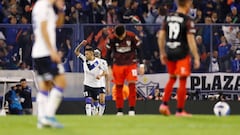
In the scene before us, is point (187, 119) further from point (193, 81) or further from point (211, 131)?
point (193, 81)

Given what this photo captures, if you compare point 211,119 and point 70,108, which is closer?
point 211,119

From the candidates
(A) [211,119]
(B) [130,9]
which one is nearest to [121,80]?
(A) [211,119]

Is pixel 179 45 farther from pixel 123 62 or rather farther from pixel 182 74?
pixel 123 62

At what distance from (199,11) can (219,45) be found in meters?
3.17

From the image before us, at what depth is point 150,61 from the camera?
28.0m

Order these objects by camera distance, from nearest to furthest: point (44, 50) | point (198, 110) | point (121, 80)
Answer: point (44, 50) < point (121, 80) < point (198, 110)

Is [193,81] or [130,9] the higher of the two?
[130,9]

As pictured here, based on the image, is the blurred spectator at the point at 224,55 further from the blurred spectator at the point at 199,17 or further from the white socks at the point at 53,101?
the white socks at the point at 53,101

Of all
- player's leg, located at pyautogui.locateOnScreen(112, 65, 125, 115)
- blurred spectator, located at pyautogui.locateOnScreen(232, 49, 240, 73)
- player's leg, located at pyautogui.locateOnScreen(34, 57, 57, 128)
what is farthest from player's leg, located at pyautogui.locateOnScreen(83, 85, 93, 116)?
player's leg, located at pyautogui.locateOnScreen(34, 57, 57, 128)

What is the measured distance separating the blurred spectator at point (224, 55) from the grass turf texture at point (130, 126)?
1021 cm

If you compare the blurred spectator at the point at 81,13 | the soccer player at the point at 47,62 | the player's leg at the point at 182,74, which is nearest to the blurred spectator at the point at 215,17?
the blurred spectator at the point at 81,13

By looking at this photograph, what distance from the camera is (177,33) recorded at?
1745cm

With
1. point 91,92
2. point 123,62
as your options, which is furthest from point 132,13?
point 123,62

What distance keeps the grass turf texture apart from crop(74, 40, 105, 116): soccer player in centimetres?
931
